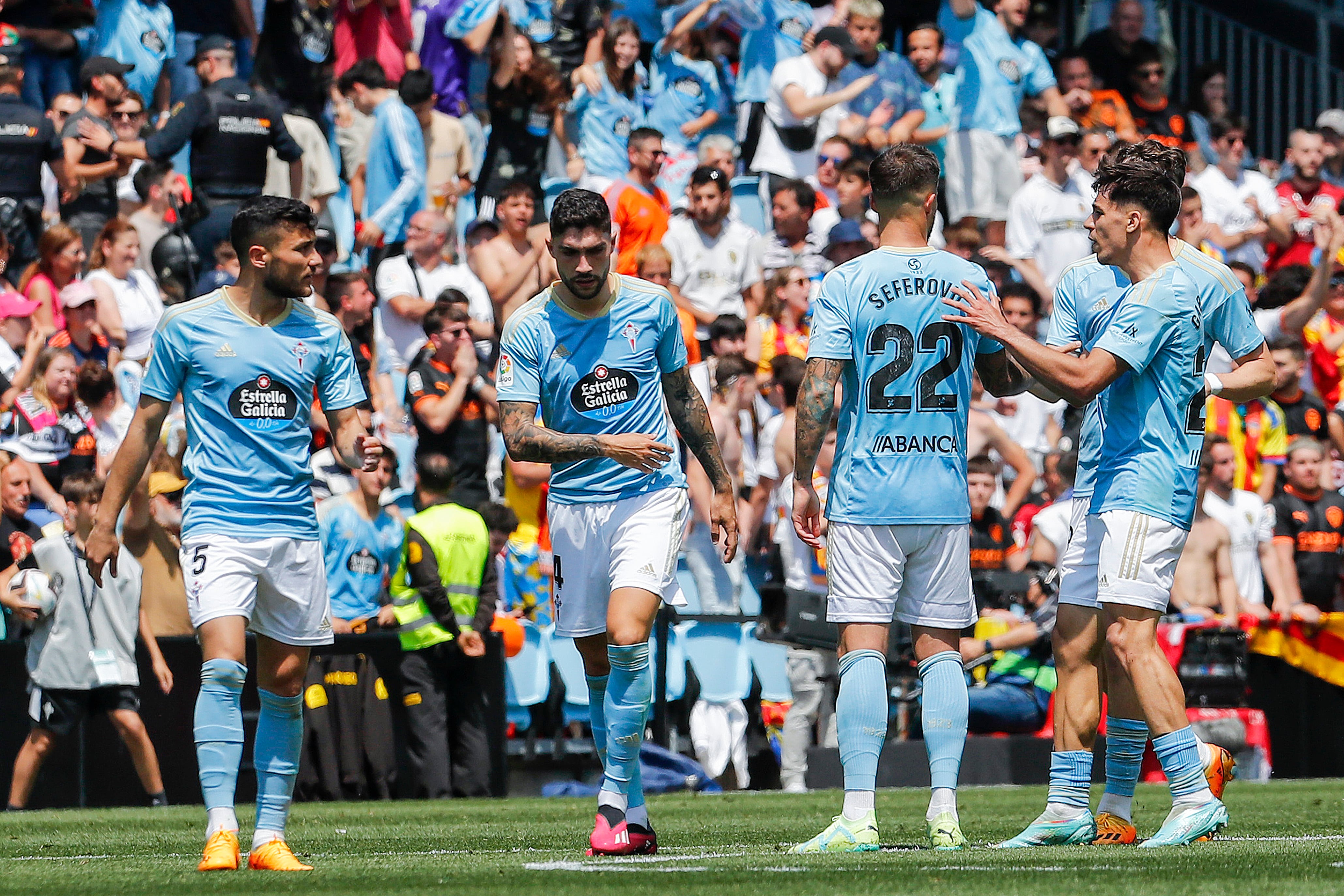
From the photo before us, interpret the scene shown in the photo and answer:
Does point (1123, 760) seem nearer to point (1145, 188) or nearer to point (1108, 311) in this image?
point (1108, 311)

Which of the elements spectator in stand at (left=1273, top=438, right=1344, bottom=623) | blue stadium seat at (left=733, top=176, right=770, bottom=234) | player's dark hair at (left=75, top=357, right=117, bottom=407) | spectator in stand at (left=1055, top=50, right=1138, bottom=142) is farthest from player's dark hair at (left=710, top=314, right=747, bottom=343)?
spectator in stand at (left=1055, top=50, right=1138, bottom=142)

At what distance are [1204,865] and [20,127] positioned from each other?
37.6ft

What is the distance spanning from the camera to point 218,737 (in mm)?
7176

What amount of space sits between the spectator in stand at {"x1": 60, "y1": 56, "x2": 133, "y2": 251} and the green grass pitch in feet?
18.7

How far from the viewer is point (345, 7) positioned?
→ 18078 mm

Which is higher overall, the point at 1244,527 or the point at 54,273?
the point at 54,273

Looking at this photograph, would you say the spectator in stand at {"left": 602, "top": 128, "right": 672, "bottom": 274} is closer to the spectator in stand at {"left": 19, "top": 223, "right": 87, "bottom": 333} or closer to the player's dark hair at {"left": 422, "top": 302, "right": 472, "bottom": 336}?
the player's dark hair at {"left": 422, "top": 302, "right": 472, "bottom": 336}

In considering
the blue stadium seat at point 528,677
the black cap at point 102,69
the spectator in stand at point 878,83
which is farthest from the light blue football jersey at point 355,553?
the spectator in stand at point 878,83

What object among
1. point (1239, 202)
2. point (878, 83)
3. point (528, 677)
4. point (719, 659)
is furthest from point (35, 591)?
point (1239, 202)

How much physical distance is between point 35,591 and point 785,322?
253 inches

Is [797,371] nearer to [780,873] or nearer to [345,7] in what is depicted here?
[345,7]

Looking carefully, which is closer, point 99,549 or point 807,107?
point 99,549

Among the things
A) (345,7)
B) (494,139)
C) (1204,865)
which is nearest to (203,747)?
(1204,865)

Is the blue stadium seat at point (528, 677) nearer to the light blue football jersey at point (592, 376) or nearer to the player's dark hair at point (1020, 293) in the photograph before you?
the player's dark hair at point (1020, 293)
